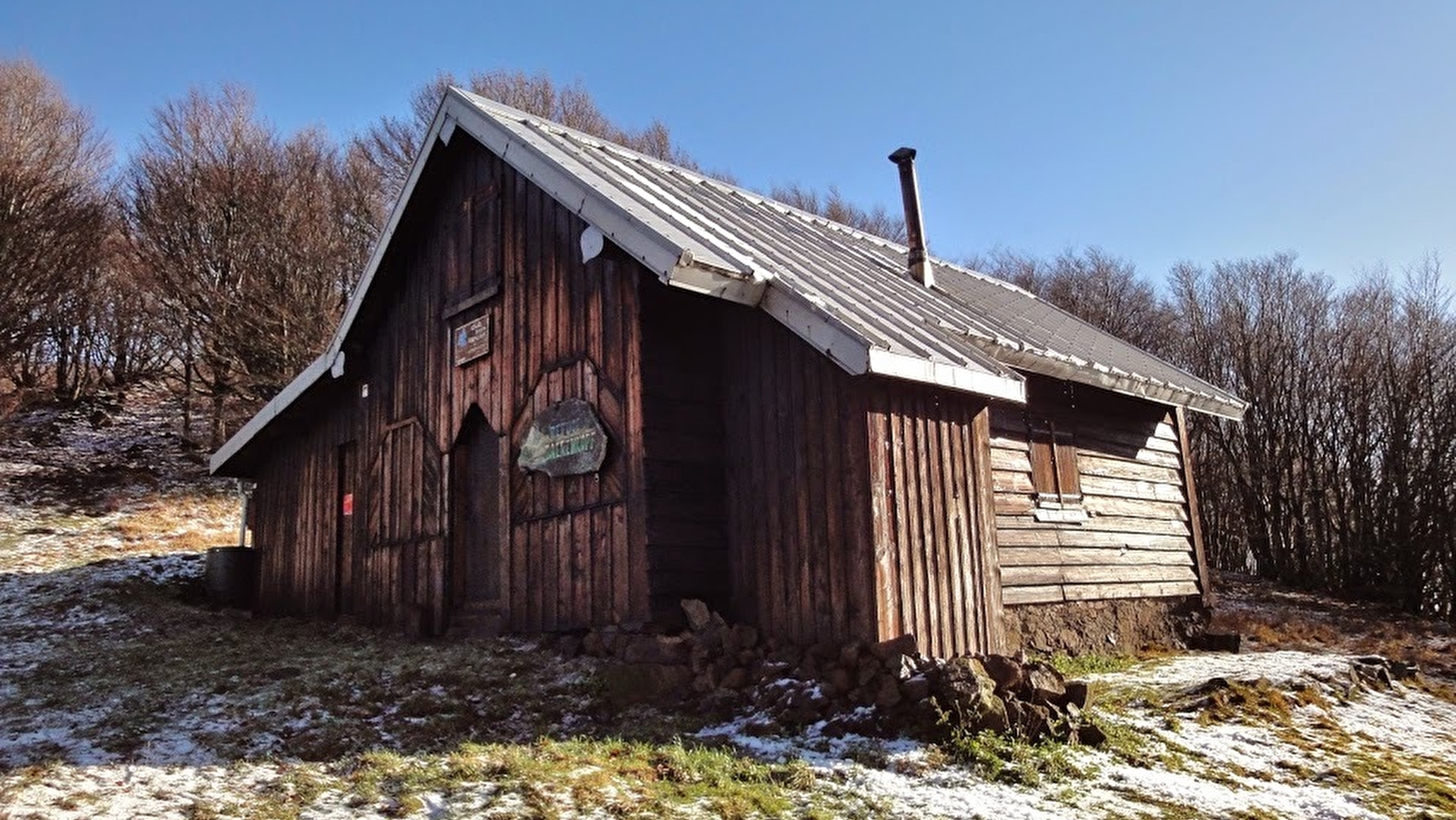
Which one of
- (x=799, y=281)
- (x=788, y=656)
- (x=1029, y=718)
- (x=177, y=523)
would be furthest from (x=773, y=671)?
(x=177, y=523)

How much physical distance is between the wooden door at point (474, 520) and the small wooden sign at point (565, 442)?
0.99m

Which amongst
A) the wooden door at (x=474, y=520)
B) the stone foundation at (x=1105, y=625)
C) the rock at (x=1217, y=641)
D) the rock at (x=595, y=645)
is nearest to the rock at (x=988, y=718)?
the stone foundation at (x=1105, y=625)

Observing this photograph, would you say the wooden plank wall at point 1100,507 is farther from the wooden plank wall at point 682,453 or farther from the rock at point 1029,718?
the rock at point 1029,718

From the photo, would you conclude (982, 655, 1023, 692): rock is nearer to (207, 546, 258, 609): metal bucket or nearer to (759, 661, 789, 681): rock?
(759, 661, 789, 681): rock

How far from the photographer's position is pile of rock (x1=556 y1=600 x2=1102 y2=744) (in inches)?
274

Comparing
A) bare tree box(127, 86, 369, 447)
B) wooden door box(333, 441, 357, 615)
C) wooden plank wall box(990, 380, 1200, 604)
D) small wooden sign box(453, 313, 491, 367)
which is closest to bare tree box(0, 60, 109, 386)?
bare tree box(127, 86, 369, 447)

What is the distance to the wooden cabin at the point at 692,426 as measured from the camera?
8555 mm

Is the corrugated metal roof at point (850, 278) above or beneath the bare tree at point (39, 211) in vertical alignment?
beneath

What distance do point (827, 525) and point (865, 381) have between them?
1175 mm

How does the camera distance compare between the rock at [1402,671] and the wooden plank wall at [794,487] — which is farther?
the rock at [1402,671]

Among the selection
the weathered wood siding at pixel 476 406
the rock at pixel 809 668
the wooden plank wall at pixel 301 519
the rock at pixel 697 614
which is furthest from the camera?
the wooden plank wall at pixel 301 519

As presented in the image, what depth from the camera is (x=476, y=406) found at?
11938 millimetres

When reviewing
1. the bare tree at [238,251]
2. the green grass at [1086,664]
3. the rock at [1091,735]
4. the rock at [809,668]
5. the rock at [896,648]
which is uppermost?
the bare tree at [238,251]

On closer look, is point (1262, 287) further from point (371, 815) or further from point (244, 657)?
point (371, 815)
